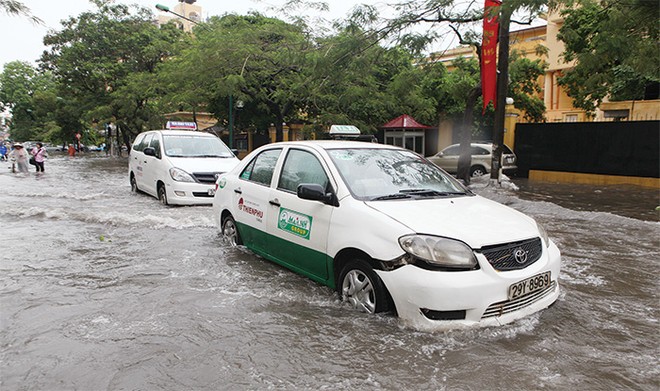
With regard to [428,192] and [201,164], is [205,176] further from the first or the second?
[428,192]

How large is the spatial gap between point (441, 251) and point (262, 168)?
2712 millimetres

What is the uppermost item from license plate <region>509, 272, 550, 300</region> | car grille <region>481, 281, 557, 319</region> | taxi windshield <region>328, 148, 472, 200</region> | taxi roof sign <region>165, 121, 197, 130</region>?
taxi roof sign <region>165, 121, 197, 130</region>

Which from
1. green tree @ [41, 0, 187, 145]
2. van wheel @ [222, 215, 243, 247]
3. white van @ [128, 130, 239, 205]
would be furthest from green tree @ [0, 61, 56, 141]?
van wheel @ [222, 215, 243, 247]

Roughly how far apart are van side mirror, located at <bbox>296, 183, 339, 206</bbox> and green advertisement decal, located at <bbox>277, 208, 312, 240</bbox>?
28cm

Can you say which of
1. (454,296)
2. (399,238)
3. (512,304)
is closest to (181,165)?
(399,238)

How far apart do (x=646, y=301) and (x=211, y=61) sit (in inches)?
669

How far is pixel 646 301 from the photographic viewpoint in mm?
4621

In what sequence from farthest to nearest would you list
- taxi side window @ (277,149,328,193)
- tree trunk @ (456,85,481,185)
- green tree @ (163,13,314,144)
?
green tree @ (163,13,314,144) < tree trunk @ (456,85,481,185) < taxi side window @ (277,149,328,193)

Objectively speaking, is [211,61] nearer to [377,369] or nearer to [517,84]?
[517,84]

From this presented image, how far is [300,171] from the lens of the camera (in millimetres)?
4930

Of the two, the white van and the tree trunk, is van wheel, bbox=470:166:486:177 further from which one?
the white van

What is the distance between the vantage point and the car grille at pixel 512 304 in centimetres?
353

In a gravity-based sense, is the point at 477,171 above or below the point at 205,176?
below

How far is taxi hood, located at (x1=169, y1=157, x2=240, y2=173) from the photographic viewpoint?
9.81 meters
